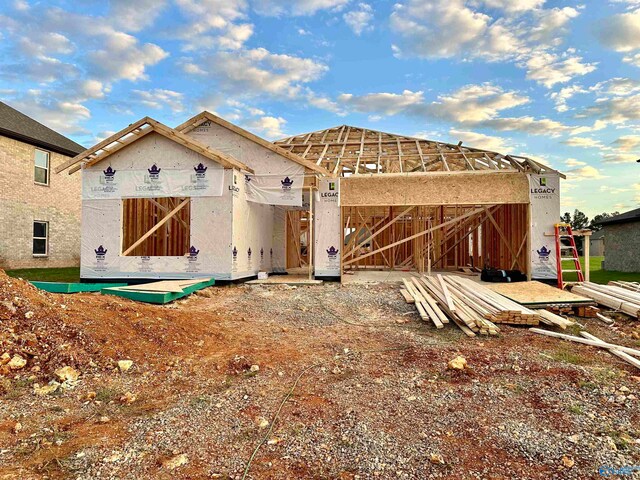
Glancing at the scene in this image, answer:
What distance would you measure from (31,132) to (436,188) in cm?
1763

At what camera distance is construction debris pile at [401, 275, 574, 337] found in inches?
253

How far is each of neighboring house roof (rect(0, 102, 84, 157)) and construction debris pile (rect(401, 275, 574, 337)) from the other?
677 inches

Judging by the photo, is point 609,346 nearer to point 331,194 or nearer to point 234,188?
point 331,194

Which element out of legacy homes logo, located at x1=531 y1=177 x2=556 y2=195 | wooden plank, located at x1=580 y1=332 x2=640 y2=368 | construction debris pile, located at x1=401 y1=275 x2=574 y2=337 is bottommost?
wooden plank, located at x1=580 y1=332 x2=640 y2=368

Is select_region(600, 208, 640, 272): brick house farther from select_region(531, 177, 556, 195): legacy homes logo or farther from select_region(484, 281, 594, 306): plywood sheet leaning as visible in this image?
select_region(484, 281, 594, 306): plywood sheet leaning

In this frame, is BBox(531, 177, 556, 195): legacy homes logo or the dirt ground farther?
BBox(531, 177, 556, 195): legacy homes logo

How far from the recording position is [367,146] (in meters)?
14.9

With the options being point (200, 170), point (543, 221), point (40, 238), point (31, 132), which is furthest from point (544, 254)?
point (31, 132)

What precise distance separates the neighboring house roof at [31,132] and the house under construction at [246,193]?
742 cm

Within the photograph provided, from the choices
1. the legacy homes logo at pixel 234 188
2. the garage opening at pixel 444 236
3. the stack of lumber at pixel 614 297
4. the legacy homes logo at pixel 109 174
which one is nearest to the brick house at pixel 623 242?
the garage opening at pixel 444 236

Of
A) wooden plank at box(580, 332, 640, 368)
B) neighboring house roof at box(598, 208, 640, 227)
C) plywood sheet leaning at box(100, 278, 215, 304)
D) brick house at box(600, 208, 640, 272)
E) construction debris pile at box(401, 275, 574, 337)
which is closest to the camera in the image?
wooden plank at box(580, 332, 640, 368)

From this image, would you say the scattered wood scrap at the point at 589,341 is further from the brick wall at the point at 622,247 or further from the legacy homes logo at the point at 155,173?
the brick wall at the point at 622,247

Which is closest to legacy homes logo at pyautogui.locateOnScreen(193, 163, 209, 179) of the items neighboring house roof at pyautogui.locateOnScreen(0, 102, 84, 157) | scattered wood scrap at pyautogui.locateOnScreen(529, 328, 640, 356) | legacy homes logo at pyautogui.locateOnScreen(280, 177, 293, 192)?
legacy homes logo at pyautogui.locateOnScreen(280, 177, 293, 192)

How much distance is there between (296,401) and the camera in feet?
12.4
